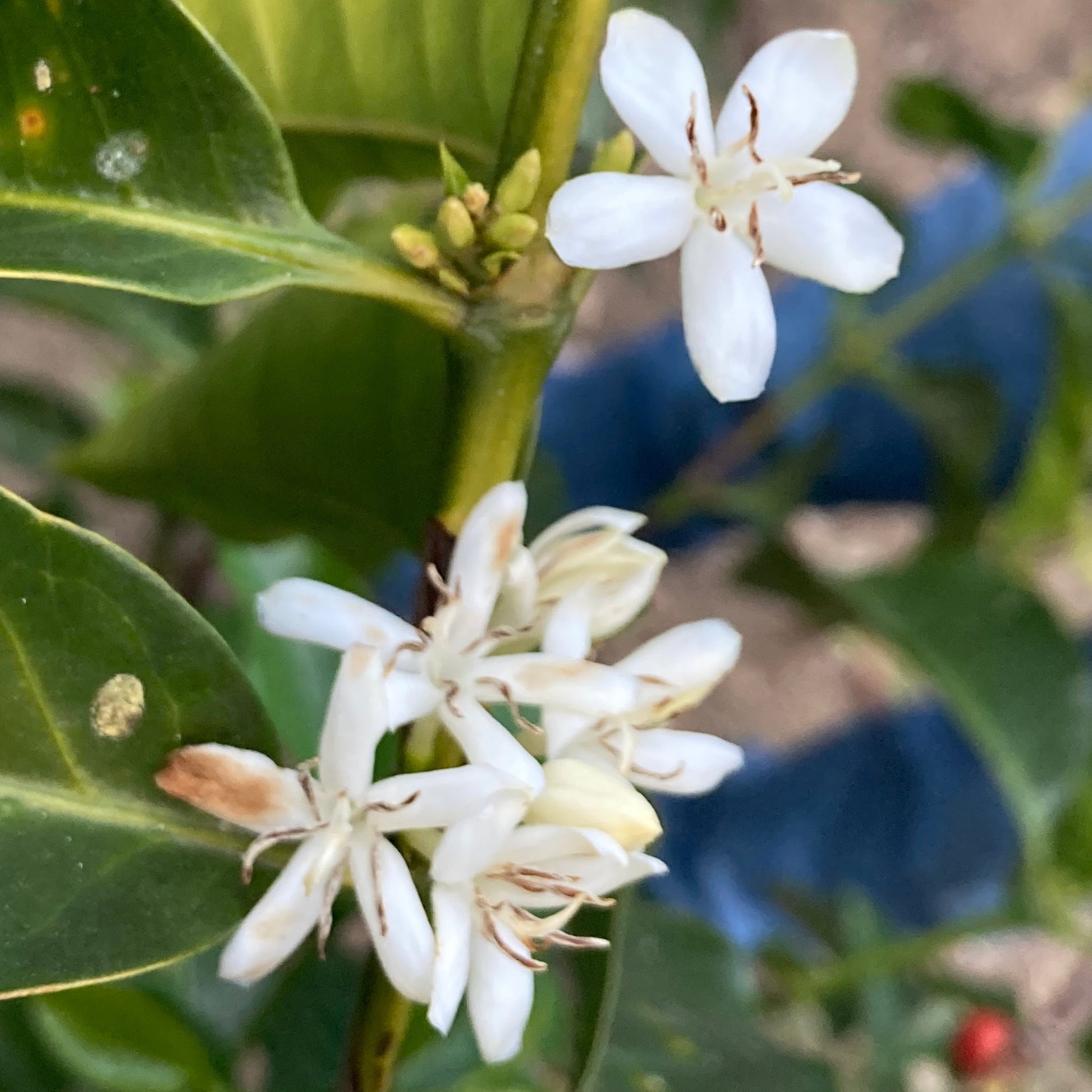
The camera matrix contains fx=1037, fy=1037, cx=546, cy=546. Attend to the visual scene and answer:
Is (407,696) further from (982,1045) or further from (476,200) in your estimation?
(982,1045)

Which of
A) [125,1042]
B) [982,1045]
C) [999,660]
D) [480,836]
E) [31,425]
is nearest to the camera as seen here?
[480,836]

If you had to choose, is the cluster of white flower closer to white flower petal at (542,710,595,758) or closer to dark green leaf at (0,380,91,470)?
white flower petal at (542,710,595,758)

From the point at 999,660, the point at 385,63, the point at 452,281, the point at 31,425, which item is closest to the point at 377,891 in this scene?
the point at 452,281

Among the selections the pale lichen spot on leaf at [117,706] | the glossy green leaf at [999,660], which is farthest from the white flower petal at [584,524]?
the glossy green leaf at [999,660]

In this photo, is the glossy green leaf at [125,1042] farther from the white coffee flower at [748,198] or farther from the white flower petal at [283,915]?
the white coffee flower at [748,198]

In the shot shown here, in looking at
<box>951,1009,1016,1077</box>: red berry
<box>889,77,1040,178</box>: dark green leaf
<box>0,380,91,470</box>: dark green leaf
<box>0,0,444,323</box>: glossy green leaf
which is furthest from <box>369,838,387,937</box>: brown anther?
<box>951,1009,1016,1077</box>: red berry

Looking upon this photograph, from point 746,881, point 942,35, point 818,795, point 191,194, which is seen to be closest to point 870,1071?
point 746,881
